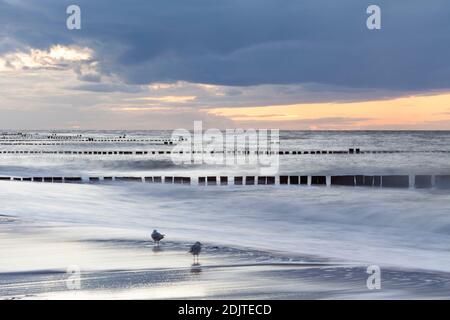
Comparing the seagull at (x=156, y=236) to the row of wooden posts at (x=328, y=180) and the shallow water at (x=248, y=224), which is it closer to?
the shallow water at (x=248, y=224)

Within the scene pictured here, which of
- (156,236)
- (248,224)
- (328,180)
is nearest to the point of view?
(156,236)

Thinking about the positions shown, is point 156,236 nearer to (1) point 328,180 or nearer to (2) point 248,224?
(2) point 248,224

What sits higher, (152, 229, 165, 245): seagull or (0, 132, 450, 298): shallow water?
(152, 229, 165, 245): seagull

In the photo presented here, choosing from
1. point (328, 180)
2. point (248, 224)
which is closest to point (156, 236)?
point (248, 224)

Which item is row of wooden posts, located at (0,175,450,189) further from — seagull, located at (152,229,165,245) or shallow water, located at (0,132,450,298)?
seagull, located at (152,229,165,245)

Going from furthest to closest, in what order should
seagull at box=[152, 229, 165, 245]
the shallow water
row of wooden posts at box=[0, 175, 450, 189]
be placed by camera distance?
row of wooden posts at box=[0, 175, 450, 189] < seagull at box=[152, 229, 165, 245] < the shallow water

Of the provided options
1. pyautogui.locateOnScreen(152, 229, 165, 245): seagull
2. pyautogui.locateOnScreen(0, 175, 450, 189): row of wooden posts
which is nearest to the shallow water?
pyautogui.locateOnScreen(152, 229, 165, 245): seagull

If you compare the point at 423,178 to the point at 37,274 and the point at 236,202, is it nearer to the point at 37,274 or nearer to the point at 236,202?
the point at 236,202

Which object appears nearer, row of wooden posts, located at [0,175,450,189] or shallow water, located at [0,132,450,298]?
shallow water, located at [0,132,450,298]

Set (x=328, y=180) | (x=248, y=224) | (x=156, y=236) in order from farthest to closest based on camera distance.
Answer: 1. (x=328, y=180)
2. (x=248, y=224)
3. (x=156, y=236)

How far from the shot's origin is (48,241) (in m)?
15.2
